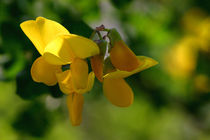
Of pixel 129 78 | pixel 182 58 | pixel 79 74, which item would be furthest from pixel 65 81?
pixel 182 58

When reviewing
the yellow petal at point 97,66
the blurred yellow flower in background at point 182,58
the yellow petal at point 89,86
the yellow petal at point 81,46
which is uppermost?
the yellow petal at point 81,46

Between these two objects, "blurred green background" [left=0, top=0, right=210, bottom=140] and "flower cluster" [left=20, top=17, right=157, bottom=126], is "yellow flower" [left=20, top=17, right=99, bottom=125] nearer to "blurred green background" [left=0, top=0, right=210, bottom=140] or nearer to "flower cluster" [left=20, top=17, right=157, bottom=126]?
"flower cluster" [left=20, top=17, right=157, bottom=126]

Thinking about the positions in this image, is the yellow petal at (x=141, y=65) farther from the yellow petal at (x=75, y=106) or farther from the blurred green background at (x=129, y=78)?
the blurred green background at (x=129, y=78)

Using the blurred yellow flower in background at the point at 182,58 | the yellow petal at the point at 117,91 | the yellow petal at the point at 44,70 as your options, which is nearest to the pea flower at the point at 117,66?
the yellow petal at the point at 117,91

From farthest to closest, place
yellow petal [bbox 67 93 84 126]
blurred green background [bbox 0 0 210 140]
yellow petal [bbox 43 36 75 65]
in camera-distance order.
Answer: blurred green background [bbox 0 0 210 140] → yellow petal [bbox 67 93 84 126] → yellow petal [bbox 43 36 75 65]

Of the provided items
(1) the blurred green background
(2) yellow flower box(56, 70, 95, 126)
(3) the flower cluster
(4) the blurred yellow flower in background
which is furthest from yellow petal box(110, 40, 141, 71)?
(4) the blurred yellow flower in background

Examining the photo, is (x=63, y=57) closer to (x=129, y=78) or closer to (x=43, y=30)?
(x=43, y=30)

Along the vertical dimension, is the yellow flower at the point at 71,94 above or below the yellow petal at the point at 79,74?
below

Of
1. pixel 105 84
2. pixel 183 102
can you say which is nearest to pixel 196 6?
pixel 183 102

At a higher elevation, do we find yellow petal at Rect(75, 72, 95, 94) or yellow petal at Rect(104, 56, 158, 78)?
yellow petal at Rect(104, 56, 158, 78)
